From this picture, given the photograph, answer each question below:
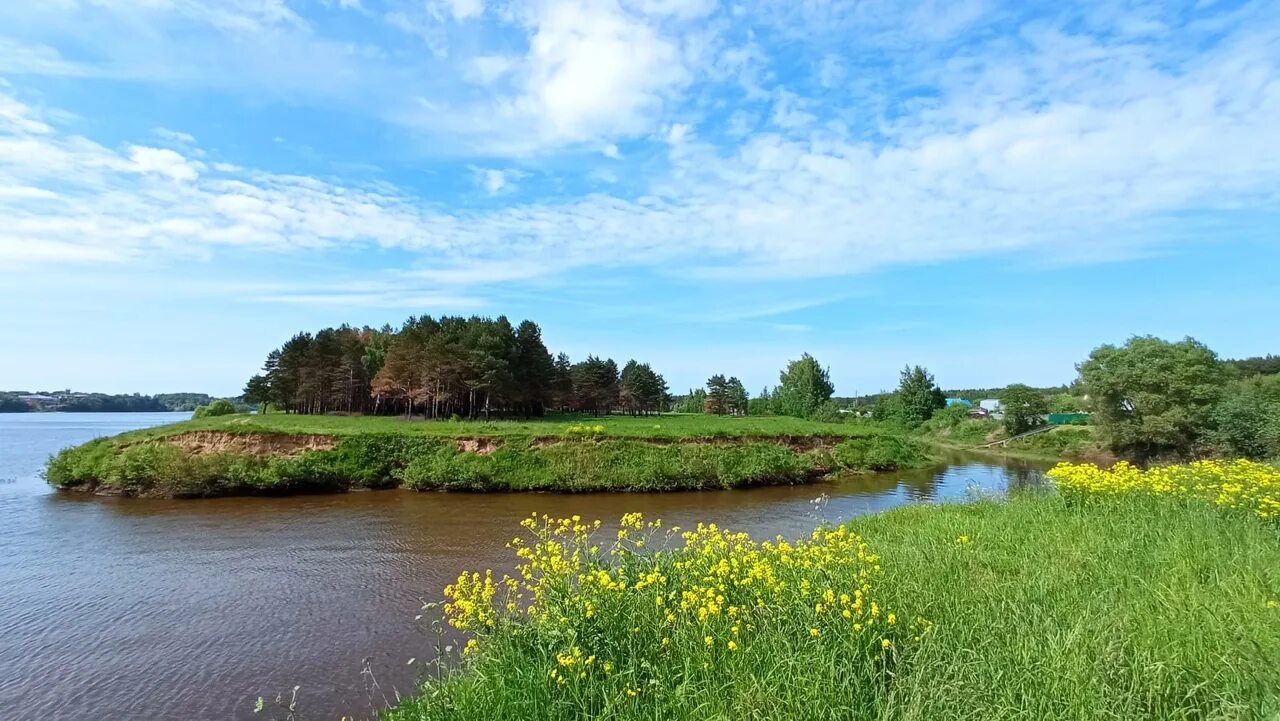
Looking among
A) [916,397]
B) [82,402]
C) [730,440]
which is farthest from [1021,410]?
[82,402]

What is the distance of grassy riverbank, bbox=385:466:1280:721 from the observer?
3762 millimetres

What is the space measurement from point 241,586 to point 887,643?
1341 centimetres

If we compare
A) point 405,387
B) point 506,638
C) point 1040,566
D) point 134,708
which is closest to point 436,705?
point 506,638

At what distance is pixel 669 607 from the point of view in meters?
5.23

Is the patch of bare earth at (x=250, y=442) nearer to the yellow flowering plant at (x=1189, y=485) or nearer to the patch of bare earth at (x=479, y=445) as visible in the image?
the patch of bare earth at (x=479, y=445)

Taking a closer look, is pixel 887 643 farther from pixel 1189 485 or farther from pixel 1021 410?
pixel 1021 410

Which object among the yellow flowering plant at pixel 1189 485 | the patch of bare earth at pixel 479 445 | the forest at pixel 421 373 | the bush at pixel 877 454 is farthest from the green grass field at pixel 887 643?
the forest at pixel 421 373

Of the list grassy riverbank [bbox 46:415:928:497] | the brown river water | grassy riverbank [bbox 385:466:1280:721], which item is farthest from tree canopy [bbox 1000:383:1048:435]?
grassy riverbank [bbox 385:466:1280:721]

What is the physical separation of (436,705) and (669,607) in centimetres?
209

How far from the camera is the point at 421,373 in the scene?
43656mm

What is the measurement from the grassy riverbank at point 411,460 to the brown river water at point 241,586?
4.19ft

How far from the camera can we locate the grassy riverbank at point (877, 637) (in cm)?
376

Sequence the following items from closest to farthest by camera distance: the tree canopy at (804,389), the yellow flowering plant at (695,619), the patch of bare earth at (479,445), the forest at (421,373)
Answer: the yellow flowering plant at (695,619) → the patch of bare earth at (479,445) → the forest at (421,373) → the tree canopy at (804,389)

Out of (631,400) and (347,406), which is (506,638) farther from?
(631,400)
